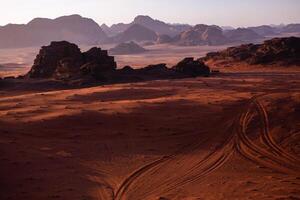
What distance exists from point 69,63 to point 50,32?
358 ft

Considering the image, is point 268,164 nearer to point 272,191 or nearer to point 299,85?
point 272,191

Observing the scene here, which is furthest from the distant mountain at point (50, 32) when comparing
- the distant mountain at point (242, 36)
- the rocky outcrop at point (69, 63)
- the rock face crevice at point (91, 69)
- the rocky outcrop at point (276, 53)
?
the rock face crevice at point (91, 69)

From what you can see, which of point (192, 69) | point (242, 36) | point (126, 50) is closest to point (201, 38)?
point (242, 36)

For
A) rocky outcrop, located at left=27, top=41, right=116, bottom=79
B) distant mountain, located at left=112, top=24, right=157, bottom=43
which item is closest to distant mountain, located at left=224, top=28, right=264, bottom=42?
distant mountain, located at left=112, top=24, right=157, bottom=43

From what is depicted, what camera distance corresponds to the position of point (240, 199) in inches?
376

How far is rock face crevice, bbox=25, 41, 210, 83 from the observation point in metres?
31.0

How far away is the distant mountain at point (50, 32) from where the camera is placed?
12363cm

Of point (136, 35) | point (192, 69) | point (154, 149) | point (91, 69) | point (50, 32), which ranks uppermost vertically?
point (50, 32)

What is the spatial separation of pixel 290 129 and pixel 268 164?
312 centimetres

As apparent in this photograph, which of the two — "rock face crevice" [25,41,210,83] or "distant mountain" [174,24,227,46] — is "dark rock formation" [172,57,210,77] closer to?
"rock face crevice" [25,41,210,83]

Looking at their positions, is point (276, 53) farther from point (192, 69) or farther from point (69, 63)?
point (69, 63)

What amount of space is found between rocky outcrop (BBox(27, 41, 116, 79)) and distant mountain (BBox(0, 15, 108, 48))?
290ft

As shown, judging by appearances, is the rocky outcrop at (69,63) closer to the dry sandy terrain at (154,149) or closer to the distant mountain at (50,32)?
the dry sandy terrain at (154,149)

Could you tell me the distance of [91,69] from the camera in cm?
3094
